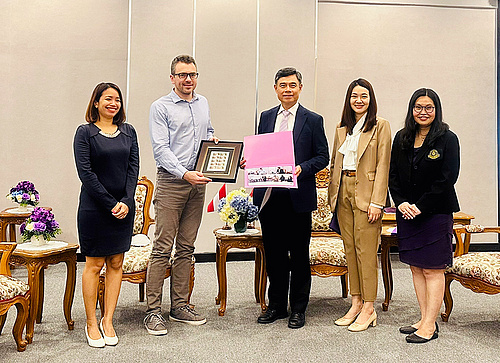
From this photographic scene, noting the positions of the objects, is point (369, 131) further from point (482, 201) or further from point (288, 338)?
point (482, 201)

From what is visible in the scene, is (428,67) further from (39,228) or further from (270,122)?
(39,228)

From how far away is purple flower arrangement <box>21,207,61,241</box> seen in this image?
12.0 ft

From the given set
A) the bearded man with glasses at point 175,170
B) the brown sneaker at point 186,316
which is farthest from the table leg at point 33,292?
the brown sneaker at point 186,316

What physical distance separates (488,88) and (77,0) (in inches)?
215

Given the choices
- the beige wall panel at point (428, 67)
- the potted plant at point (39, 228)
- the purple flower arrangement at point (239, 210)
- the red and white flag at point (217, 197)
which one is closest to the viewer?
the potted plant at point (39, 228)

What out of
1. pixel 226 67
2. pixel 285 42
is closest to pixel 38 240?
pixel 226 67

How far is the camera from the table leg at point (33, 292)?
3359 millimetres

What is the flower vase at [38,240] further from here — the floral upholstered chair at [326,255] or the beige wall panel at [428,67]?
the beige wall panel at [428,67]

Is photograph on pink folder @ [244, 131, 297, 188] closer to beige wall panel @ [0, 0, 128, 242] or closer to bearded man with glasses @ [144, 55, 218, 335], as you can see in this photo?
bearded man with glasses @ [144, 55, 218, 335]

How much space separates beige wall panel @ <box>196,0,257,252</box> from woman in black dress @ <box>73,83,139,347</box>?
2812 mm

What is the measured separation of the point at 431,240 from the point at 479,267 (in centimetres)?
52

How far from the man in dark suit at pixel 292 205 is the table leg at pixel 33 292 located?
1.61 m

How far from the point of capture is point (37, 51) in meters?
6.04

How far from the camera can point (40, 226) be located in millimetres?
3645
